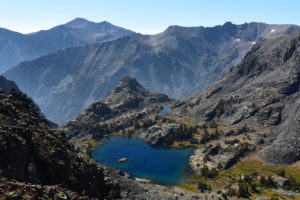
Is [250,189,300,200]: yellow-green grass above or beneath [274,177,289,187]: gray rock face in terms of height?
beneath

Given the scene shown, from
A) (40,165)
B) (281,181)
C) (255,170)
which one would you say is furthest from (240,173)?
(40,165)

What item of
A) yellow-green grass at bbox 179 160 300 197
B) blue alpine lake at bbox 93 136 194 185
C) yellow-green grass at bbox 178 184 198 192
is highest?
blue alpine lake at bbox 93 136 194 185

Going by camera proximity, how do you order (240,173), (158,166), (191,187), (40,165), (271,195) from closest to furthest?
(40,165) → (271,195) → (191,187) → (240,173) → (158,166)

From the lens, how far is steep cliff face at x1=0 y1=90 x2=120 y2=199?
134 feet

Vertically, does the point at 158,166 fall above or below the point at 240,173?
above

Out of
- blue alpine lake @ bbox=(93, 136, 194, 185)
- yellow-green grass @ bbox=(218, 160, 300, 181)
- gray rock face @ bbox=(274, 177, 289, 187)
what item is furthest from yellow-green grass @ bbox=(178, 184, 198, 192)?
gray rock face @ bbox=(274, 177, 289, 187)

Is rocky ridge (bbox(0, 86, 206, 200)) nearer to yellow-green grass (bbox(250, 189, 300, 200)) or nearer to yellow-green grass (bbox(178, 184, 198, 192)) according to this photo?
yellow-green grass (bbox(178, 184, 198, 192))

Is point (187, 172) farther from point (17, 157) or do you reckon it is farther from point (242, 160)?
point (17, 157)

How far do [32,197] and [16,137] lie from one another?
57.0ft

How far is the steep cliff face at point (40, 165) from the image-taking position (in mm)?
40938

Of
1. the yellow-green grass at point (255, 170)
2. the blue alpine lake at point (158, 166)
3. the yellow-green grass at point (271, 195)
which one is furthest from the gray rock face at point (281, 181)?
the blue alpine lake at point (158, 166)

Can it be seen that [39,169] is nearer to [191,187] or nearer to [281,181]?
[191,187]

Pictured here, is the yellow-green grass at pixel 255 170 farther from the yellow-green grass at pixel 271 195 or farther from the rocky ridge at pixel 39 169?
the rocky ridge at pixel 39 169

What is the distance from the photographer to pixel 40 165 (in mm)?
47906
